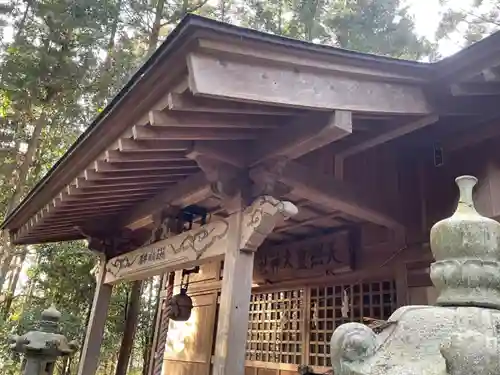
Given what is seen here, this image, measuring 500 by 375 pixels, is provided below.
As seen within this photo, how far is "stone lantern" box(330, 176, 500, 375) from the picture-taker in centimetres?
120

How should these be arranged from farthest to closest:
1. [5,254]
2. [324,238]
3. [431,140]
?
[5,254] → [324,238] → [431,140]

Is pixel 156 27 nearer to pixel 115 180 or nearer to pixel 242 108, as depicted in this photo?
pixel 115 180

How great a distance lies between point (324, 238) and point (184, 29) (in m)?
3.71

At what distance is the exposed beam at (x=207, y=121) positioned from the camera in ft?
8.71

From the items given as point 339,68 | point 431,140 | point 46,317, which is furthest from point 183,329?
point 339,68

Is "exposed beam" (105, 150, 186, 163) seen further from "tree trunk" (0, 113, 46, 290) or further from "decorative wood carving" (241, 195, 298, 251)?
"tree trunk" (0, 113, 46, 290)

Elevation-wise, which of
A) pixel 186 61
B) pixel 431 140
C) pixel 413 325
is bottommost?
pixel 413 325

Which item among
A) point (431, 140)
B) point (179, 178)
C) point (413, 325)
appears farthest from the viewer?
point (179, 178)

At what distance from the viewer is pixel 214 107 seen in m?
2.63

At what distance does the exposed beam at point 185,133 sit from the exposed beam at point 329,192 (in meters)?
0.48

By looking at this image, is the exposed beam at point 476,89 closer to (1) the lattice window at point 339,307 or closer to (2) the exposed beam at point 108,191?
(1) the lattice window at point 339,307

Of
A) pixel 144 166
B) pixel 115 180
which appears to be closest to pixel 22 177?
pixel 115 180

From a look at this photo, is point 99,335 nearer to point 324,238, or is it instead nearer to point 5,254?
point 324,238

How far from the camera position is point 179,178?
14.6 feet
